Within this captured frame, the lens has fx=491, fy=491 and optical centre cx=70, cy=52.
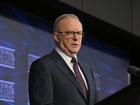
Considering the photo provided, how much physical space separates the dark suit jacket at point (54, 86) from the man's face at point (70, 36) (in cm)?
8

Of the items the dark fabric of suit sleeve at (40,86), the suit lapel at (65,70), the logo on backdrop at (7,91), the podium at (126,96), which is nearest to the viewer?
the podium at (126,96)

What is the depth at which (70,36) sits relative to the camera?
101 inches

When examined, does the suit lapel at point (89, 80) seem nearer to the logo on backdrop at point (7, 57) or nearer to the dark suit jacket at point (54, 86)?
the dark suit jacket at point (54, 86)

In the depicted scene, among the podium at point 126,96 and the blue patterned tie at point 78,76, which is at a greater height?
the blue patterned tie at point 78,76

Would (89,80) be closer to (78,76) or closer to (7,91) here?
(78,76)

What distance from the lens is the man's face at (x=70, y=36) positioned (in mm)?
2570

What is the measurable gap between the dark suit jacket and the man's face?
0.25ft

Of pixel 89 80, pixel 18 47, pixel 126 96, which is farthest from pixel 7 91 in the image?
pixel 126 96

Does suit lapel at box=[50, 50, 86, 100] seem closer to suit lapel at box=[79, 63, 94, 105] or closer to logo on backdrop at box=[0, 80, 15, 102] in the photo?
suit lapel at box=[79, 63, 94, 105]

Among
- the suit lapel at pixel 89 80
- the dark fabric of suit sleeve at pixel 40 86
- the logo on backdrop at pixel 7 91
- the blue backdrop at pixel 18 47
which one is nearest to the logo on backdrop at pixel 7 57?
the blue backdrop at pixel 18 47

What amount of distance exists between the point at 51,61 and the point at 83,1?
3380 millimetres

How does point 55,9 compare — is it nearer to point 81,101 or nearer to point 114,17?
point 114,17

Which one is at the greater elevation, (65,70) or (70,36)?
(70,36)

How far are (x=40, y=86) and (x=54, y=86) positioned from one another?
0.29 ft
